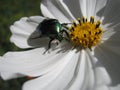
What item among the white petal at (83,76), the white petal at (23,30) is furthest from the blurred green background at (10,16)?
the white petal at (83,76)

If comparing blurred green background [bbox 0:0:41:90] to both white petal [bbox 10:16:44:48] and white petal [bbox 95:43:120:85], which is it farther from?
white petal [bbox 95:43:120:85]

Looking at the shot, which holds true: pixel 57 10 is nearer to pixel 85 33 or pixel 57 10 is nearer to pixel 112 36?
pixel 85 33

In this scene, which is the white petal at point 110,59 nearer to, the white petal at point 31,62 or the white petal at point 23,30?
the white petal at point 31,62

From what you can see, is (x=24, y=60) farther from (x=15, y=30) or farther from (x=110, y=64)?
(x=110, y=64)

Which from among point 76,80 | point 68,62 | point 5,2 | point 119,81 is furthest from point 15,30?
point 5,2

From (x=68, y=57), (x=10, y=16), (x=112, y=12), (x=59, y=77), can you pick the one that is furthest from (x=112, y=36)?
(x=10, y=16)

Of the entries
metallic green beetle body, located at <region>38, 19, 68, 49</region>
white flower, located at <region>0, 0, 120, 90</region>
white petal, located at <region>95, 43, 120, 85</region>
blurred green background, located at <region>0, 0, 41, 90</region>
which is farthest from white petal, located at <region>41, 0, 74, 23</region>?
blurred green background, located at <region>0, 0, 41, 90</region>

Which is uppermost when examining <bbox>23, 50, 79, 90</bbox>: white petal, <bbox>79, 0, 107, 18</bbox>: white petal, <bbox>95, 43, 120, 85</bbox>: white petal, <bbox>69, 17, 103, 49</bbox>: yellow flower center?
<bbox>79, 0, 107, 18</bbox>: white petal

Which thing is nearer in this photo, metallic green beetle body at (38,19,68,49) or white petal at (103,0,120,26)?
metallic green beetle body at (38,19,68,49)
